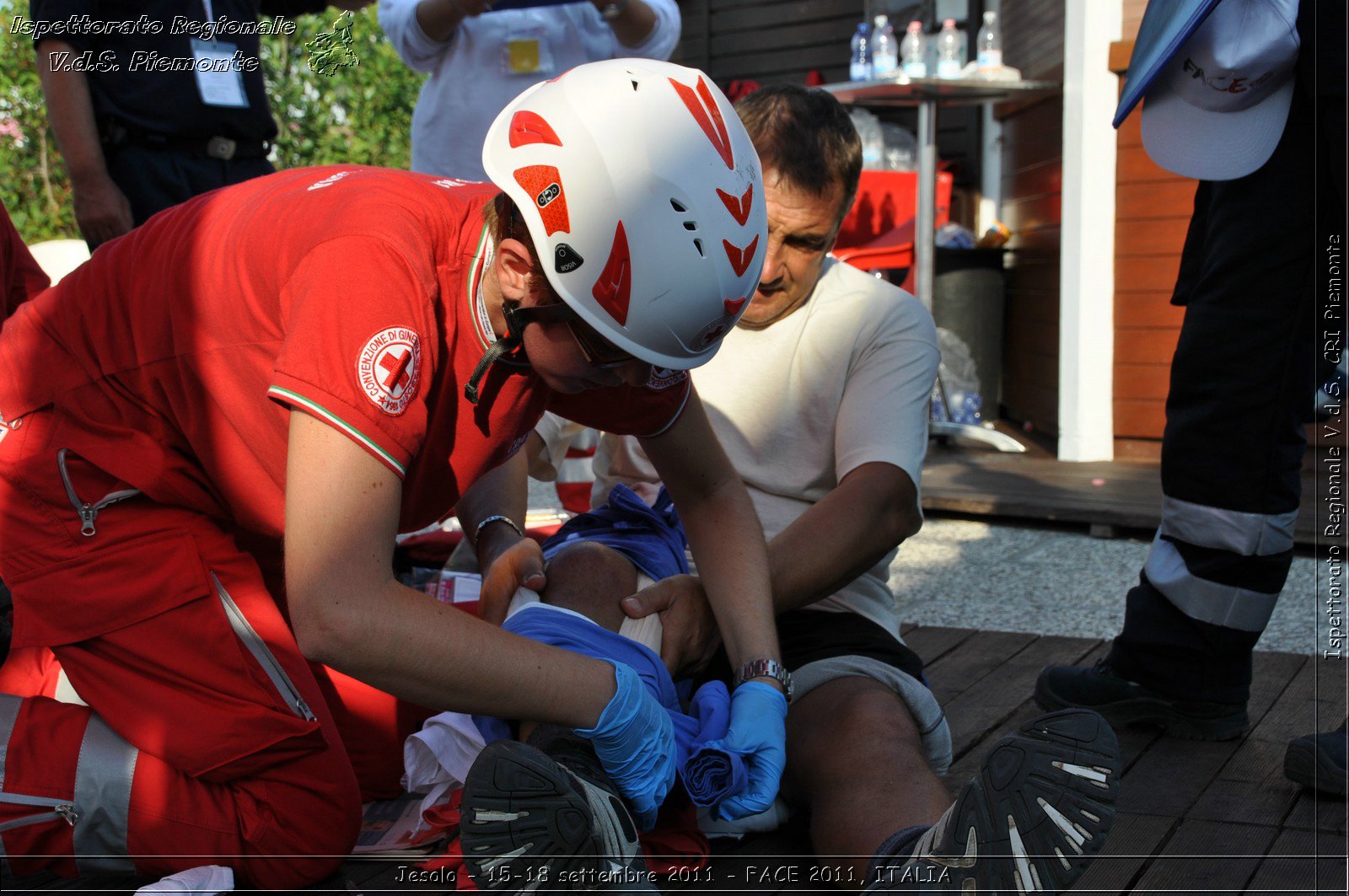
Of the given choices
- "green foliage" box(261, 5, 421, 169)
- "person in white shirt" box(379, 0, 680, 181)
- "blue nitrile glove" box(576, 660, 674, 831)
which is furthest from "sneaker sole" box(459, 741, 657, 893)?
"green foliage" box(261, 5, 421, 169)

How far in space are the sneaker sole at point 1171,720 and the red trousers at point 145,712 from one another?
1550mm

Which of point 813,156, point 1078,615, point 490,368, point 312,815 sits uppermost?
point 813,156

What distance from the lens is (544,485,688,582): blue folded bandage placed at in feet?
7.48

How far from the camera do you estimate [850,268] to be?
259cm

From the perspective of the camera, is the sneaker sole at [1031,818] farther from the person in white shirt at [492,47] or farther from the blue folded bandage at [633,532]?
the person in white shirt at [492,47]

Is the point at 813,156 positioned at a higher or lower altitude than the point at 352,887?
higher

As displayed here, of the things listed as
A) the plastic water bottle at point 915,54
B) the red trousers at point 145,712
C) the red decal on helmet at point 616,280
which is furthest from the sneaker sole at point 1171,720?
the plastic water bottle at point 915,54

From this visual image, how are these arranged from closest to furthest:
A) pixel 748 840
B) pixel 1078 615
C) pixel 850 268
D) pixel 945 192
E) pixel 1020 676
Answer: pixel 748 840, pixel 850 268, pixel 1020 676, pixel 1078 615, pixel 945 192

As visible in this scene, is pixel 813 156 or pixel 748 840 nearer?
pixel 748 840

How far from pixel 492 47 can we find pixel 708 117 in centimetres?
246

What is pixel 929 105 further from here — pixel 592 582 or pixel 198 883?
pixel 198 883

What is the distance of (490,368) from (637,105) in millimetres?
435

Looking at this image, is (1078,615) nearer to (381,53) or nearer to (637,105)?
(637,105)

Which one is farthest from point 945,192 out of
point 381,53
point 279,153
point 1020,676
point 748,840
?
point 748,840
